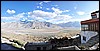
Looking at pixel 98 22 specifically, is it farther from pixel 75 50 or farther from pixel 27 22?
pixel 27 22

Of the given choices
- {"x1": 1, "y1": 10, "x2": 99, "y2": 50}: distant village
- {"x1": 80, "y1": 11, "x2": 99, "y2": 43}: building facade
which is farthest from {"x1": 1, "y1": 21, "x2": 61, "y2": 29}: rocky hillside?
{"x1": 80, "y1": 11, "x2": 99, "y2": 43}: building facade

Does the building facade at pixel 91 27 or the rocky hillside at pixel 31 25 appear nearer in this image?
the building facade at pixel 91 27

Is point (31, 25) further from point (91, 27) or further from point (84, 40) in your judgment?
point (91, 27)

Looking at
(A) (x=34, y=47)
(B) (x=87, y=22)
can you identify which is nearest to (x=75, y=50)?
(A) (x=34, y=47)

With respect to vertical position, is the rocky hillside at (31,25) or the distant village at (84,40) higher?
the distant village at (84,40)

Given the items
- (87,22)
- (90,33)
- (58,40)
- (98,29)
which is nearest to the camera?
(98,29)

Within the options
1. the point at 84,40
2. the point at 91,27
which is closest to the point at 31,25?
the point at 84,40

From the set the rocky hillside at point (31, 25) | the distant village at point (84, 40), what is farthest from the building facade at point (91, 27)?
the rocky hillside at point (31, 25)

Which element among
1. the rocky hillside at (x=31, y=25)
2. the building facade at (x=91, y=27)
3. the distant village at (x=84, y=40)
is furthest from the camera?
the rocky hillside at (x=31, y=25)

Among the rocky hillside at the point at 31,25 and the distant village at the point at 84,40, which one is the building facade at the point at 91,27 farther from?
the rocky hillside at the point at 31,25

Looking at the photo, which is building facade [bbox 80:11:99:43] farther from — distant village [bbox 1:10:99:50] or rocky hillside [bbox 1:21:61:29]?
rocky hillside [bbox 1:21:61:29]

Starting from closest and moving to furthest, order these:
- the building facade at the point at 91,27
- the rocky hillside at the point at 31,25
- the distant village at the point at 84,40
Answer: the distant village at the point at 84,40, the building facade at the point at 91,27, the rocky hillside at the point at 31,25
